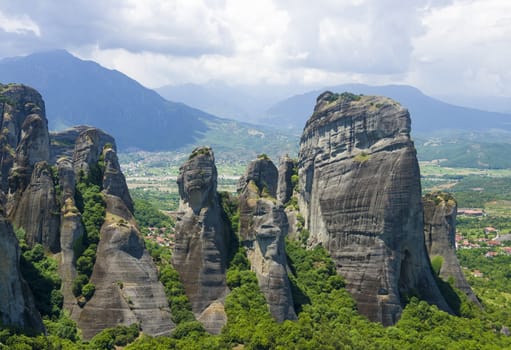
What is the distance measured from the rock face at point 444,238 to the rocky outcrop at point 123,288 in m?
35.3

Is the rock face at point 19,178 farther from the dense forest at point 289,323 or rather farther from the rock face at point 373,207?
the rock face at point 373,207

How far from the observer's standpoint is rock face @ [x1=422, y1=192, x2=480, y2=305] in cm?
6731

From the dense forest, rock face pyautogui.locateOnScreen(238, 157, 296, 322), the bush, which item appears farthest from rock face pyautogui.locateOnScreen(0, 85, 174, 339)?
rock face pyautogui.locateOnScreen(238, 157, 296, 322)

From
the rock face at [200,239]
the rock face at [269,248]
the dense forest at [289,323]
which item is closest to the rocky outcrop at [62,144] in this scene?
the rock face at [200,239]

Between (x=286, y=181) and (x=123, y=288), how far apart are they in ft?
114

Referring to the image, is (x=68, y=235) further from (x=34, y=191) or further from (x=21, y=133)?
(x=21, y=133)

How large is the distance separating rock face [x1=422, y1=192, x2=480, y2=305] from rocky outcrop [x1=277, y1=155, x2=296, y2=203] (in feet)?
62.8

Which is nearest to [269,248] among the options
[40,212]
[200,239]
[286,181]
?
[200,239]

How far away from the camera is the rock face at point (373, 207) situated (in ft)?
191

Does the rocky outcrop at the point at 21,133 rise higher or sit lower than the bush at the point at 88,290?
higher

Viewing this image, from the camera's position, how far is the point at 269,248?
5406 centimetres

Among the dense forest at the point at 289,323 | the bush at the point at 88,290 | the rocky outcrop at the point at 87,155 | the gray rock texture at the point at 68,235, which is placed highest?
the rocky outcrop at the point at 87,155

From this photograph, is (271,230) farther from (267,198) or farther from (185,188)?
(185,188)

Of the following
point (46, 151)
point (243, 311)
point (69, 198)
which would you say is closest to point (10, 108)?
point (46, 151)
